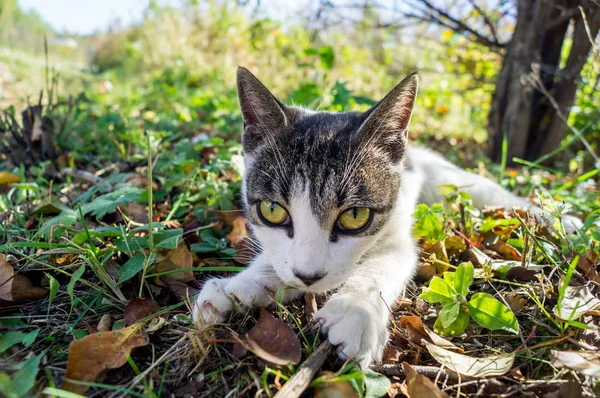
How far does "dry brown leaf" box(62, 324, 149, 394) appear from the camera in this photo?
1.17 meters

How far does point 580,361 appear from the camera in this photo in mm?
1159

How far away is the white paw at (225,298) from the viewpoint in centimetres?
140

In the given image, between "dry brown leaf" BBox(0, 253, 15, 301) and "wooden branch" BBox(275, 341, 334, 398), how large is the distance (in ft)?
3.73

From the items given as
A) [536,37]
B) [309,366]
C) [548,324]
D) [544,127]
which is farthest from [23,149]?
[544,127]

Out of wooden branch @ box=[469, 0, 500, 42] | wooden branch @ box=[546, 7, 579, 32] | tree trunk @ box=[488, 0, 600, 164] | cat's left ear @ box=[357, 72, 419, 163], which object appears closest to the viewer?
cat's left ear @ box=[357, 72, 419, 163]

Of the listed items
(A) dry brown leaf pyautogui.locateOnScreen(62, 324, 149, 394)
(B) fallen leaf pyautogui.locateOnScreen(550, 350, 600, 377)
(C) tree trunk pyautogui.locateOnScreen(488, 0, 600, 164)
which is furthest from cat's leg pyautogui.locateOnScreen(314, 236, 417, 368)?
(C) tree trunk pyautogui.locateOnScreen(488, 0, 600, 164)

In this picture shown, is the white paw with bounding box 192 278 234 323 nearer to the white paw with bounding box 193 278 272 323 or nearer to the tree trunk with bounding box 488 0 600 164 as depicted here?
the white paw with bounding box 193 278 272 323

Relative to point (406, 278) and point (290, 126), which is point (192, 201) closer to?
point (290, 126)

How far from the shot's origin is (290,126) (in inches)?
75.2

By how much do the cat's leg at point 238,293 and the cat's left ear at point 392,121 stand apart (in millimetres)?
746

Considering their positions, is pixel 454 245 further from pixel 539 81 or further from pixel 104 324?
pixel 539 81

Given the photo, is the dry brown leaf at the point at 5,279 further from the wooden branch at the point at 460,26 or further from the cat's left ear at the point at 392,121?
the wooden branch at the point at 460,26

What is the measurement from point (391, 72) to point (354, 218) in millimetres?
5604

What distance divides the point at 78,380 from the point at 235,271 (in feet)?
2.74
